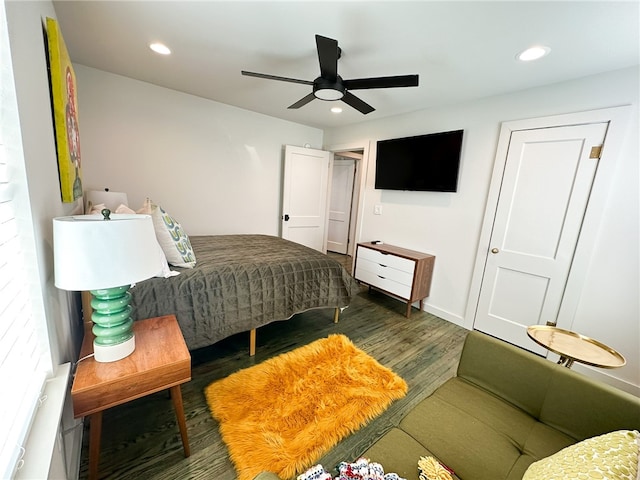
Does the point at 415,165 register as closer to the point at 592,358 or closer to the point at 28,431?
the point at 592,358

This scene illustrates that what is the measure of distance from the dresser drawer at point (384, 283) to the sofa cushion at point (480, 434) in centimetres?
175

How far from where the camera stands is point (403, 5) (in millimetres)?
1433

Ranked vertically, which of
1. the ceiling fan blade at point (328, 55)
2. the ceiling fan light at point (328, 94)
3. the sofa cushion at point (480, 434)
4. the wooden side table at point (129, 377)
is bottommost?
the sofa cushion at point (480, 434)

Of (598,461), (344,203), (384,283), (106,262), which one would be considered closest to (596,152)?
(384,283)

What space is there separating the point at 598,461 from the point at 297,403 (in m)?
1.41

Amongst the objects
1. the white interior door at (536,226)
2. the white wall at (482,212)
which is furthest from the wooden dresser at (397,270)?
the white interior door at (536,226)

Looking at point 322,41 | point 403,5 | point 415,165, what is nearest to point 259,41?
point 322,41

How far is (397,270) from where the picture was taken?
124 inches

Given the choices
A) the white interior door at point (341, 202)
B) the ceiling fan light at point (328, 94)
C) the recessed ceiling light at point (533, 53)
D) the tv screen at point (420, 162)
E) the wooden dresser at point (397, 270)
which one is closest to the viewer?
the recessed ceiling light at point (533, 53)

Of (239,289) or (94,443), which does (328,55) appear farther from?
(94,443)

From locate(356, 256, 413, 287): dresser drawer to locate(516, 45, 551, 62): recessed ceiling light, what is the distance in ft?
6.76

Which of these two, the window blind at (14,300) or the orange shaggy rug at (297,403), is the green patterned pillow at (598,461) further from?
the window blind at (14,300)

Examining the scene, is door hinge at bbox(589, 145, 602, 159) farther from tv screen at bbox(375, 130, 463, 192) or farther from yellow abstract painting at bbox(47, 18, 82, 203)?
yellow abstract painting at bbox(47, 18, 82, 203)

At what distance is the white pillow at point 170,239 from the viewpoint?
186 centimetres
